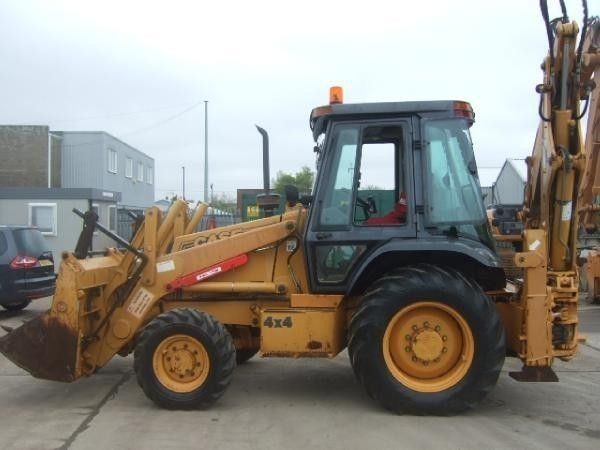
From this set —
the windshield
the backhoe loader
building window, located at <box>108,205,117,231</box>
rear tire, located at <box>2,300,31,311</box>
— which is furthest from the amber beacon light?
building window, located at <box>108,205,117,231</box>

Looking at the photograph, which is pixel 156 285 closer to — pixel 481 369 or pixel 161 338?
pixel 161 338

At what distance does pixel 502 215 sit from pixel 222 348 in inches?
144

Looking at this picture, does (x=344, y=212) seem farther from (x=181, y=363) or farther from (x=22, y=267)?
(x=22, y=267)

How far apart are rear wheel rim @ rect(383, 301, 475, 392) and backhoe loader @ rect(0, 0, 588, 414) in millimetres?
12

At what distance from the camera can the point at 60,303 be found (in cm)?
562

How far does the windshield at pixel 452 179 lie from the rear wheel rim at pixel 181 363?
2375 millimetres

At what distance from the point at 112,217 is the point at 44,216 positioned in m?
3.16

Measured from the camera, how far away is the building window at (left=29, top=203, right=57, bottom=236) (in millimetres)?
19750

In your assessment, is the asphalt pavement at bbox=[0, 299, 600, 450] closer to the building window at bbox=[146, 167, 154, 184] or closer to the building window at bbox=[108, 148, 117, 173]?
the building window at bbox=[108, 148, 117, 173]

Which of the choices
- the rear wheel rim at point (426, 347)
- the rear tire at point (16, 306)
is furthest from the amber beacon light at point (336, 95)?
the rear tire at point (16, 306)

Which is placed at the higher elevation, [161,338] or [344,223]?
[344,223]

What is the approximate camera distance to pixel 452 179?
5586mm

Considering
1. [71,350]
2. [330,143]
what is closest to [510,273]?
[330,143]

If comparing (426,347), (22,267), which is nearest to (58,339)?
(426,347)
